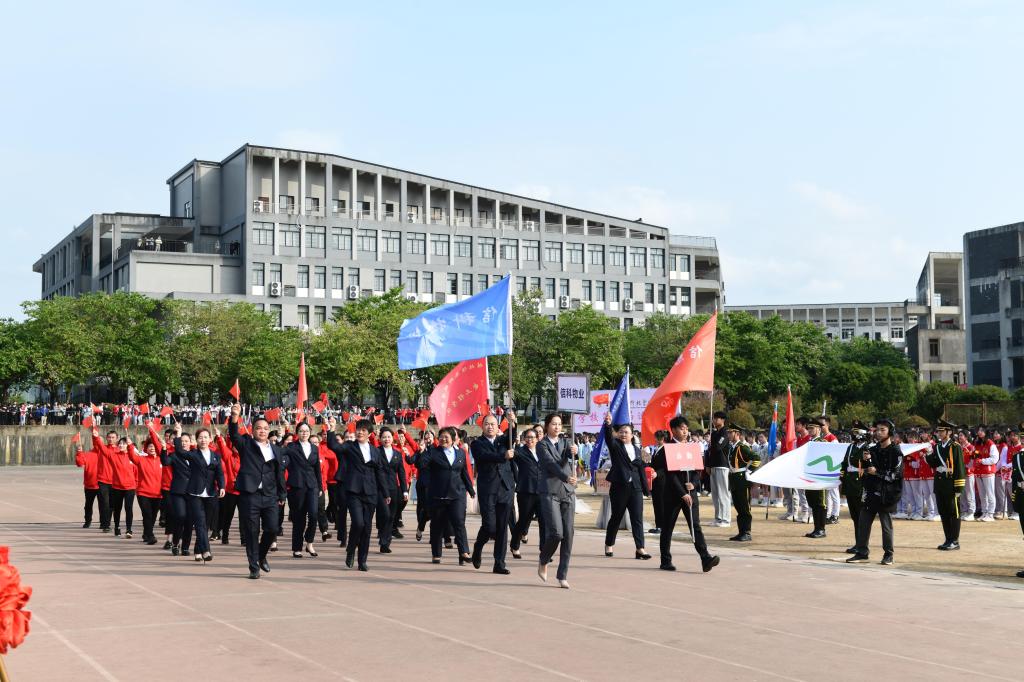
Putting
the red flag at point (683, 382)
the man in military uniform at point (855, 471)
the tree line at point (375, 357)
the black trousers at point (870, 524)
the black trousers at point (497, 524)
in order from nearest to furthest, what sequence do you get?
the black trousers at point (497, 524) → the black trousers at point (870, 524) → the man in military uniform at point (855, 471) → the red flag at point (683, 382) → the tree line at point (375, 357)

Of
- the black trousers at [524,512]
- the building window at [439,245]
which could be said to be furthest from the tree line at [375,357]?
the black trousers at [524,512]

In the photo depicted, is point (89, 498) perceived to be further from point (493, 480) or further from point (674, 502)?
point (674, 502)

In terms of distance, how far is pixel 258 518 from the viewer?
1347 centimetres

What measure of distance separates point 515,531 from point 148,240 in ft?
257

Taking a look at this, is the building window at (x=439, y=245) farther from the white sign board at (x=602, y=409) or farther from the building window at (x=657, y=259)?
the white sign board at (x=602, y=409)

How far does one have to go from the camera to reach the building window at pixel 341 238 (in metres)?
91.3

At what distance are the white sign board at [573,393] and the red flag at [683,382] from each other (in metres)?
5.25

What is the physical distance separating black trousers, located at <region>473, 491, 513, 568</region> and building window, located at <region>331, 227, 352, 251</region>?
78.5 m

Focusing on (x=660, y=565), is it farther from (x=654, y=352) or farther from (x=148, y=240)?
(x=148, y=240)

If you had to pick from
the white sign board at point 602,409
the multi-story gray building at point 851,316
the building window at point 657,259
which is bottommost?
the white sign board at point 602,409

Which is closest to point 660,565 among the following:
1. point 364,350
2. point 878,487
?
point 878,487

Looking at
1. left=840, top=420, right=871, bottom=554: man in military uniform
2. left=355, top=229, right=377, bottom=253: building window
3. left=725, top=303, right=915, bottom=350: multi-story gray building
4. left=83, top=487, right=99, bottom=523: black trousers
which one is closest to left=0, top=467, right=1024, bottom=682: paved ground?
left=840, top=420, right=871, bottom=554: man in military uniform

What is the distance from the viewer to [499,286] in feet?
54.8

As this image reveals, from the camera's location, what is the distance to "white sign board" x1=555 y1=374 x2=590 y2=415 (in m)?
25.3
